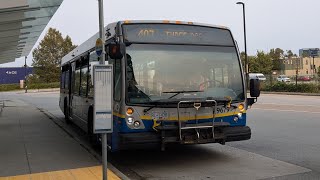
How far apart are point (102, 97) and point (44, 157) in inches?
150

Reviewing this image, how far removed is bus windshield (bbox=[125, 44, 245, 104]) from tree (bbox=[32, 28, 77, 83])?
76186 millimetres

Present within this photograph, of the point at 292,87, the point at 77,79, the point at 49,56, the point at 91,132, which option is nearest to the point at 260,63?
the point at 49,56

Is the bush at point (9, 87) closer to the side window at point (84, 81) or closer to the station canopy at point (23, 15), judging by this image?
the station canopy at point (23, 15)

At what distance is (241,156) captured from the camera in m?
9.33

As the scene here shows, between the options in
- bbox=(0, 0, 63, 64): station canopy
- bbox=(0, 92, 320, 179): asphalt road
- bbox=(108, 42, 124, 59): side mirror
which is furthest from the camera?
bbox=(0, 0, 63, 64): station canopy

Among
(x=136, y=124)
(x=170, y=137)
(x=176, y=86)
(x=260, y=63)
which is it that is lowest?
(x=170, y=137)

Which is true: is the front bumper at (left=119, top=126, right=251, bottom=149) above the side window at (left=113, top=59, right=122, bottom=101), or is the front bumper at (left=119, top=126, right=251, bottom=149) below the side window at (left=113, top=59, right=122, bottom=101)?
below

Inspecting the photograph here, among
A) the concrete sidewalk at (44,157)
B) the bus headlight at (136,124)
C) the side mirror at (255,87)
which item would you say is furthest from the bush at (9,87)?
the bus headlight at (136,124)

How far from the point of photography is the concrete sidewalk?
745 centimetres

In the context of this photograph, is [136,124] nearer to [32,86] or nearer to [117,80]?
[117,80]

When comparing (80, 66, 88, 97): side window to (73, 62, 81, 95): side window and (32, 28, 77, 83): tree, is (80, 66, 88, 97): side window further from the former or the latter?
(32, 28, 77, 83): tree

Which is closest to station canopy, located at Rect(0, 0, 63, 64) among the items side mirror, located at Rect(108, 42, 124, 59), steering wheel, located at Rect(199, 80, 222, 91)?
side mirror, located at Rect(108, 42, 124, 59)

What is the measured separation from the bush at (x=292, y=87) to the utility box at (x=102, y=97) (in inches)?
1389

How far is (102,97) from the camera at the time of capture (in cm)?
602
